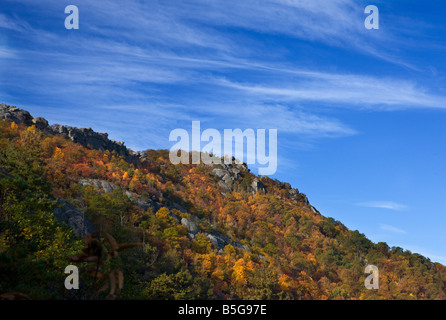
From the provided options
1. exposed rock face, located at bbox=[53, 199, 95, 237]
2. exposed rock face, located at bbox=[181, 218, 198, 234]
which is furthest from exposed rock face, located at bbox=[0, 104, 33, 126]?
exposed rock face, located at bbox=[53, 199, 95, 237]

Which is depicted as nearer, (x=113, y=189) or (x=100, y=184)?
(x=100, y=184)

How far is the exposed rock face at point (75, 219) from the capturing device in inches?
2502

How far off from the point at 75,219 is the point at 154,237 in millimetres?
28619

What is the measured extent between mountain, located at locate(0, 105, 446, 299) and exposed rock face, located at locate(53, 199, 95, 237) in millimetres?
317

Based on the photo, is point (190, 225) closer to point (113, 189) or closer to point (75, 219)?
point (113, 189)

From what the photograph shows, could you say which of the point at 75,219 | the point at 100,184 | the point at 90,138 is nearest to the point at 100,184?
the point at 100,184

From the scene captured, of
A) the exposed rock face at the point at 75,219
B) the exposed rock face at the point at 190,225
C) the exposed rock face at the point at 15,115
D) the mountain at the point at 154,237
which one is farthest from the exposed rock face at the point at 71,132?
the exposed rock face at the point at 75,219

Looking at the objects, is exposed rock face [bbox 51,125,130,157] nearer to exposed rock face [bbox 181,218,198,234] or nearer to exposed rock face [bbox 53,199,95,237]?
exposed rock face [bbox 181,218,198,234]

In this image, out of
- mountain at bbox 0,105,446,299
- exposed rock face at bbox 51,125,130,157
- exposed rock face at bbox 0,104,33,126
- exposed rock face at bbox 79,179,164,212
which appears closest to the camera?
mountain at bbox 0,105,446,299

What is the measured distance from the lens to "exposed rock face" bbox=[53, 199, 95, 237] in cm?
6356

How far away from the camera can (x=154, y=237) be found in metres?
93.2
